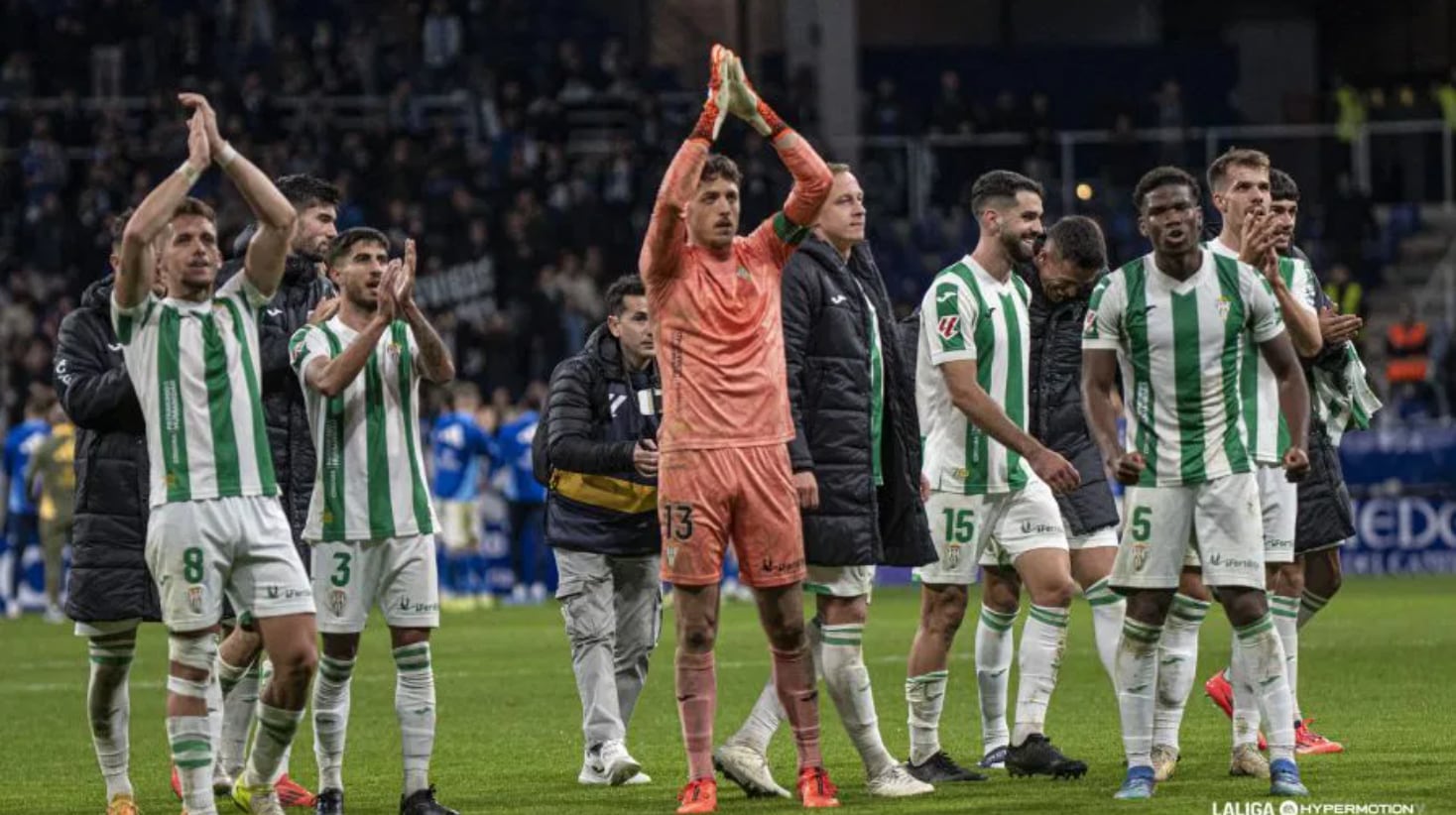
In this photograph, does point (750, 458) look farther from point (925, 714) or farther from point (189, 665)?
point (189, 665)

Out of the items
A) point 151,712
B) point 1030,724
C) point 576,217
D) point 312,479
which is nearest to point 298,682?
point 312,479

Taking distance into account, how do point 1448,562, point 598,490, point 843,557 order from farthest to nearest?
1. point 1448,562
2. point 598,490
3. point 843,557

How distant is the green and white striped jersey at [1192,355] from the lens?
933cm

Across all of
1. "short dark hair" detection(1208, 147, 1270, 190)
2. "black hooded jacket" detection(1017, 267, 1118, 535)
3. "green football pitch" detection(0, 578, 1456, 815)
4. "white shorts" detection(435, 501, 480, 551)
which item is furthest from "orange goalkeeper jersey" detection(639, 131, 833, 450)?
"white shorts" detection(435, 501, 480, 551)

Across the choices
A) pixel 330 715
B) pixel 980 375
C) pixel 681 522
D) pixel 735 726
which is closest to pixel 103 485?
pixel 330 715

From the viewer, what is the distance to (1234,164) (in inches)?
399

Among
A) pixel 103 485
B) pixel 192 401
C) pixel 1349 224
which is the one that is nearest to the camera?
pixel 192 401

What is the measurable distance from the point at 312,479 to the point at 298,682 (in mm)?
1655

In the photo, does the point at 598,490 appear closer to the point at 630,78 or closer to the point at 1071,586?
the point at 1071,586

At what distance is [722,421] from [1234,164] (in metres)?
2.51

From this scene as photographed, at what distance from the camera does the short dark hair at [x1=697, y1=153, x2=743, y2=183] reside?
9.28m

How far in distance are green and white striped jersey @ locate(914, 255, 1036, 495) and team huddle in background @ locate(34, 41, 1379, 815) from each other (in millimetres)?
15

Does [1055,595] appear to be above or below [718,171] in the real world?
below

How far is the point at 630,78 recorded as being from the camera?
35.7 meters
